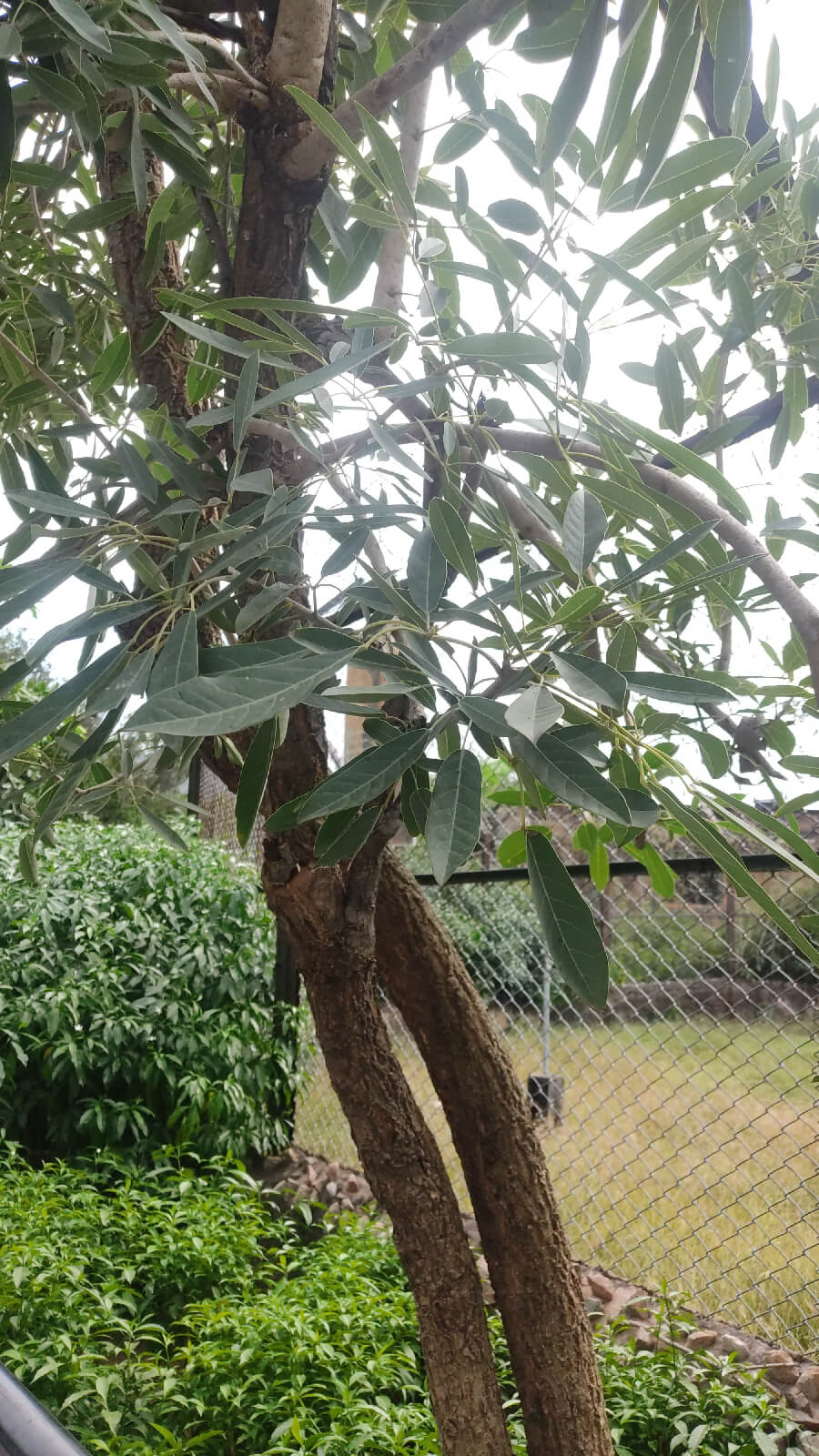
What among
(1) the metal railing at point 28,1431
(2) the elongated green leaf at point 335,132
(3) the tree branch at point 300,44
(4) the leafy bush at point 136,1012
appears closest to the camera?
(1) the metal railing at point 28,1431

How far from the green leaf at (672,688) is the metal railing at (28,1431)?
417 mm

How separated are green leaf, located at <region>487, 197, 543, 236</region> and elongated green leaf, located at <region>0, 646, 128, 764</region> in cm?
42

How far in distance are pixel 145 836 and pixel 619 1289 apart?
2.27m

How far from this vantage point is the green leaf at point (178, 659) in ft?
1.82

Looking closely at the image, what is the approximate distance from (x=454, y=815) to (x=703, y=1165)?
6.05 feet

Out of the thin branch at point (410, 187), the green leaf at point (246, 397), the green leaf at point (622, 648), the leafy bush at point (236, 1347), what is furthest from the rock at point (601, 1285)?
the green leaf at point (246, 397)

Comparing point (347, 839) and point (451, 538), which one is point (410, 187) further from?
point (347, 839)

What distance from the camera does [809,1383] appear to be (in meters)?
1.63

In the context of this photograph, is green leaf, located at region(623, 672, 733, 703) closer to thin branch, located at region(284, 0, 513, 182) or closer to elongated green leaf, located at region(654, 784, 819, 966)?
elongated green leaf, located at region(654, 784, 819, 966)

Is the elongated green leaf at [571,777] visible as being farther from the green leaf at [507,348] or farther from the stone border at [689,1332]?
the stone border at [689,1332]

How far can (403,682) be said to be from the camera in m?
0.60

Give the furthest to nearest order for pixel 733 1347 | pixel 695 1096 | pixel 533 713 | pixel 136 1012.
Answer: pixel 136 1012 < pixel 695 1096 < pixel 733 1347 < pixel 533 713

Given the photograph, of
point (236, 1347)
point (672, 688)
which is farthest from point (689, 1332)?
point (672, 688)

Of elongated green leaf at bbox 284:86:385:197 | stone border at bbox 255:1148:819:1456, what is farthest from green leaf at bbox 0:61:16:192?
stone border at bbox 255:1148:819:1456
